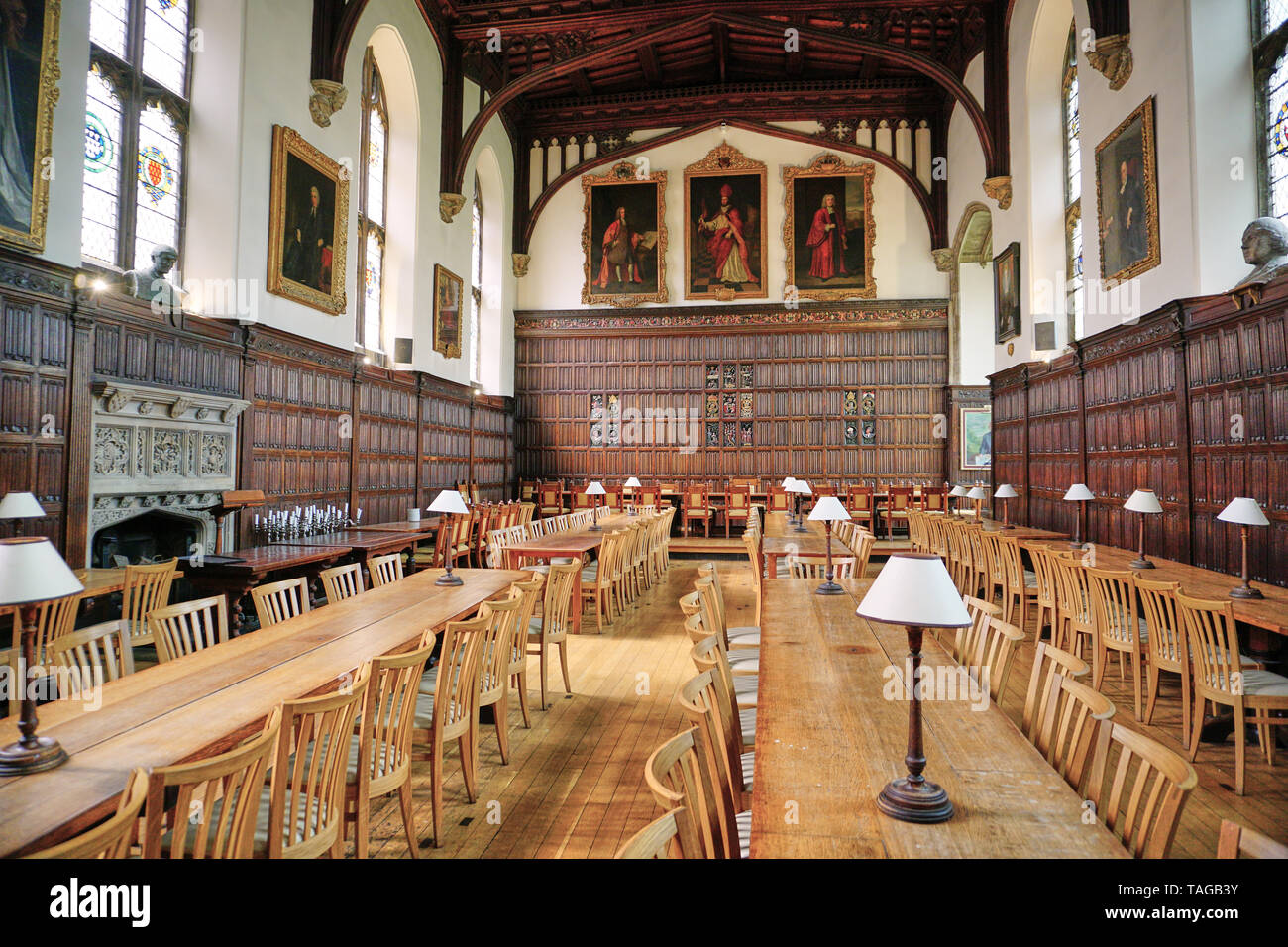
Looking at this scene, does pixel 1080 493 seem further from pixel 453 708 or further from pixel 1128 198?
pixel 453 708

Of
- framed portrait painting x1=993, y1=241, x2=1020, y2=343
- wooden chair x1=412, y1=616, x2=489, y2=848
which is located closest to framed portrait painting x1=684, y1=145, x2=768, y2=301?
framed portrait painting x1=993, y1=241, x2=1020, y2=343

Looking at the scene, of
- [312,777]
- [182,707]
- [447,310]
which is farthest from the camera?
[447,310]

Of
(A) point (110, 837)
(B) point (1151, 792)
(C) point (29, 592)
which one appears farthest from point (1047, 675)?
(C) point (29, 592)

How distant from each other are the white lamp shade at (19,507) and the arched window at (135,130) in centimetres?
268

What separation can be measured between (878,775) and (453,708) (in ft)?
7.35

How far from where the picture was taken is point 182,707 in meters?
2.56

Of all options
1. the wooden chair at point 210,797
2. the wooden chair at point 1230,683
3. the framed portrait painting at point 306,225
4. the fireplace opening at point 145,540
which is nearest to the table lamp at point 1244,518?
the wooden chair at point 1230,683

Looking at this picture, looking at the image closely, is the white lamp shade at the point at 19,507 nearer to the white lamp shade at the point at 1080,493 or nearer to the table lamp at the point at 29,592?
the table lamp at the point at 29,592

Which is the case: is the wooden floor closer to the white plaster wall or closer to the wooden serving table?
the wooden serving table

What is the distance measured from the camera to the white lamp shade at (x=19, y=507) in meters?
5.00

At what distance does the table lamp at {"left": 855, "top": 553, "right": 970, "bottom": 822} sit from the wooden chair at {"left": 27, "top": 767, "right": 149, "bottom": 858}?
1668mm

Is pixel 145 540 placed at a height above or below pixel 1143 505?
below

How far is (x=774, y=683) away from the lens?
2.88m
